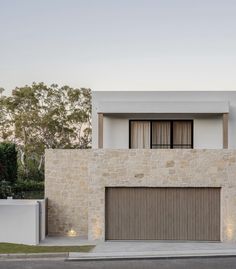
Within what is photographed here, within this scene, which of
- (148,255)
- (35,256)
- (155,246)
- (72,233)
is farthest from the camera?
(72,233)

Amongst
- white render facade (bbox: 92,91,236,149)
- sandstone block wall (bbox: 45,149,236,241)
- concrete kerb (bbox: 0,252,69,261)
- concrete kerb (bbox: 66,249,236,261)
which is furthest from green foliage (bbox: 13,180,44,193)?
concrete kerb (bbox: 66,249,236,261)

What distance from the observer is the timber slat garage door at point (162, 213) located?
68.5 feet

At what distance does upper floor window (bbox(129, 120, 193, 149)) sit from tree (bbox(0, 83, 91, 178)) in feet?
83.5

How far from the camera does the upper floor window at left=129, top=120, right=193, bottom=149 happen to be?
23609mm

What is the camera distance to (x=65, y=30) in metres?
25.7

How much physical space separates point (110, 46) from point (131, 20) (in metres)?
2.97

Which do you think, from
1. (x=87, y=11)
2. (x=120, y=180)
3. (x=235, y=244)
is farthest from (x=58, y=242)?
(x=87, y=11)

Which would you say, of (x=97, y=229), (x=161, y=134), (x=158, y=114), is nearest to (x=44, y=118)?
(x=161, y=134)

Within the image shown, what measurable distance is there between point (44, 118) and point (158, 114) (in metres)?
26.4

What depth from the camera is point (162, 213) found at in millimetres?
20953

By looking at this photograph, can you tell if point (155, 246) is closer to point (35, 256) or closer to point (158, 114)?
point (35, 256)

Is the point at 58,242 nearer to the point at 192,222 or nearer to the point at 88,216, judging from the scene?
the point at 88,216

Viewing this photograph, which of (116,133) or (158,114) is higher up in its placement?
(158,114)

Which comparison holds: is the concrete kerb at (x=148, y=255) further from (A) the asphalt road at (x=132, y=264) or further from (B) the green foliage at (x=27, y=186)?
(B) the green foliage at (x=27, y=186)
